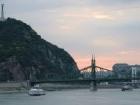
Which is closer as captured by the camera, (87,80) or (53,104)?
(53,104)

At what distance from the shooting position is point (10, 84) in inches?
7859

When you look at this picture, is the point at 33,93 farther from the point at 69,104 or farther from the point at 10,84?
the point at 69,104

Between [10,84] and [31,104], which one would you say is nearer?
[31,104]

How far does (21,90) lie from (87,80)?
61.5 ft

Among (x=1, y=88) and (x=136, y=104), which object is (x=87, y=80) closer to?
(x=1, y=88)

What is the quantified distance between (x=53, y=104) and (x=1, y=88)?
85912 mm

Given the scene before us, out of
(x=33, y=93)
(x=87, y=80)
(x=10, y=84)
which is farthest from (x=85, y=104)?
(x=10, y=84)

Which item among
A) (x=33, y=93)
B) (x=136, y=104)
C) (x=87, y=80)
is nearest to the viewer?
(x=136, y=104)

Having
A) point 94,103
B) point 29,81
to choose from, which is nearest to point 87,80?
point 29,81

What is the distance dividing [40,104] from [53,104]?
1858 millimetres

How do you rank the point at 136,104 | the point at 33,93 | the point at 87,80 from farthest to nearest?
the point at 87,80
the point at 33,93
the point at 136,104

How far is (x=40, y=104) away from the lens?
369 ft

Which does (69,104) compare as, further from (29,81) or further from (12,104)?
(29,81)

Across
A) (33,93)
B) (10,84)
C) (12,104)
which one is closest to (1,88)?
(10,84)
